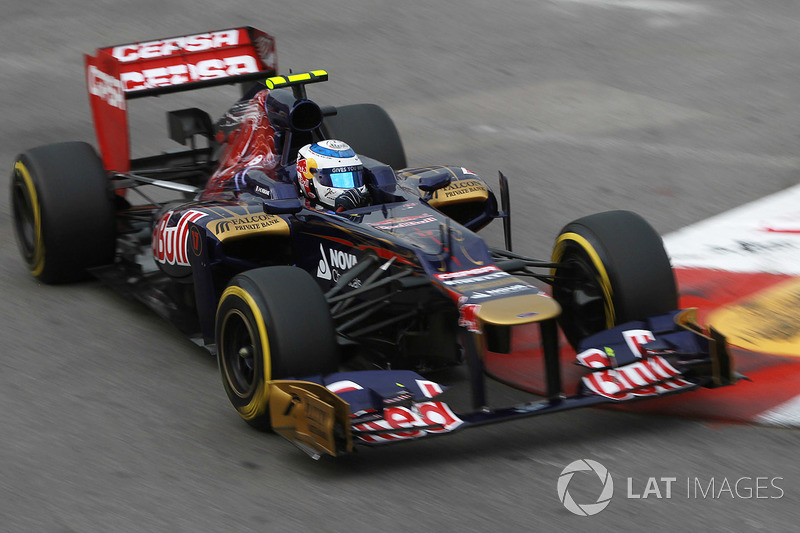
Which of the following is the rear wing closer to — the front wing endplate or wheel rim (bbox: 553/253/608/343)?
wheel rim (bbox: 553/253/608/343)

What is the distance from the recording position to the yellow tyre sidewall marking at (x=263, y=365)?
5977mm

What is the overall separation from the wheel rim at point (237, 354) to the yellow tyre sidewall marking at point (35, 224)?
2.45 m

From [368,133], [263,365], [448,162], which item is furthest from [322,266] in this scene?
[448,162]

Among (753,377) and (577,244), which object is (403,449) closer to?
(577,244)

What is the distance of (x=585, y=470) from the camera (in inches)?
227

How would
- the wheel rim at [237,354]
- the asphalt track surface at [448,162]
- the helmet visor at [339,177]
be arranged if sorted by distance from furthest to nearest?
1. the helmet visor at [339,177]
2. the wheel rim at [237,354]
3. the asphalt track surface at [448,162]

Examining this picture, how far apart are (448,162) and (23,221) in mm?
3963

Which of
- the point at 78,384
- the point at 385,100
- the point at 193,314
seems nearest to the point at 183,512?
the point at 78,384

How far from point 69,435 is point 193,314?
4.70 feet

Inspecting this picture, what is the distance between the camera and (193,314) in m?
7.59

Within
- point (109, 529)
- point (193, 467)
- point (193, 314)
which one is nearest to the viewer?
point (109, 529)

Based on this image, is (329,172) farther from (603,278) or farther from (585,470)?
(585,470)

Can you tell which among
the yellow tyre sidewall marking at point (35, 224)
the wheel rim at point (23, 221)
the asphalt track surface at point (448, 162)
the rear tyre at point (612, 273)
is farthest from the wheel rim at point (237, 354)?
the wheel rim at point (23, 221)

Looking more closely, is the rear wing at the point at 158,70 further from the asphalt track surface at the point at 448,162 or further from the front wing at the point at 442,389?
the front wing at the point at 442,389
